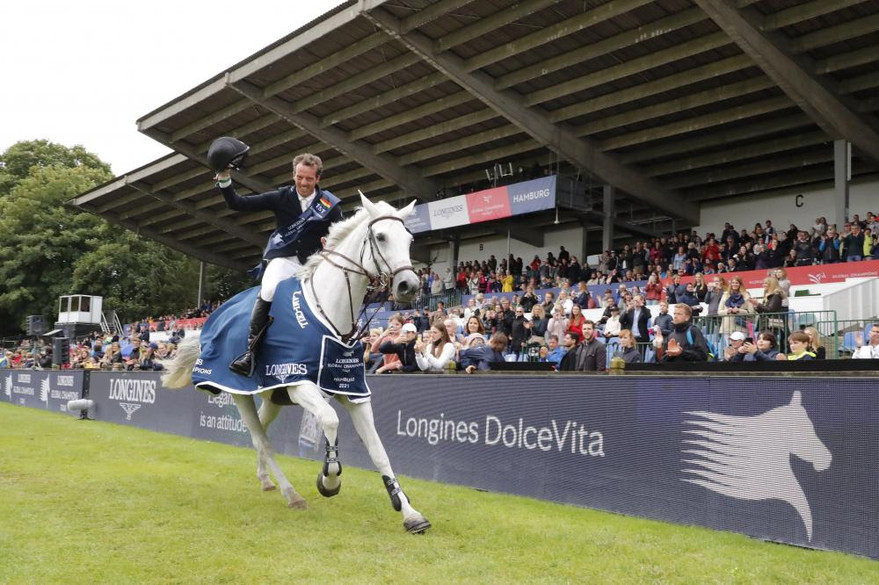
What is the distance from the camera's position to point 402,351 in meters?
10.0

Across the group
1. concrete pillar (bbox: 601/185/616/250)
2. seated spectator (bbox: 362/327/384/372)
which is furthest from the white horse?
concrete pillar (bbox: 601/185/616/250)

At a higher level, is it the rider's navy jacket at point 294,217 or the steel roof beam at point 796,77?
the steel roof beam at point 796,77

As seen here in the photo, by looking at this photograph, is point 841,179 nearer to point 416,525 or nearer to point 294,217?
point 294,217

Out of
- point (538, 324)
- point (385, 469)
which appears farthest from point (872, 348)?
point (385, 469)

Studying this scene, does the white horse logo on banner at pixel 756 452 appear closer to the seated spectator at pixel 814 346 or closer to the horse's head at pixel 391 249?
the horse's head at pixel 391 249

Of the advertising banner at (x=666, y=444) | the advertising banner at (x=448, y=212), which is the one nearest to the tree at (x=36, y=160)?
the advertising banner at (x=448, y=212)

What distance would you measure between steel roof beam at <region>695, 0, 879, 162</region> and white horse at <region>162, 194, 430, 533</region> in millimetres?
12710

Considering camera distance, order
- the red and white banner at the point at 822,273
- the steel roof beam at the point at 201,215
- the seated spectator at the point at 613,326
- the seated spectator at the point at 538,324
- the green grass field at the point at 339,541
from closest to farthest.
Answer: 1. the green grass field at the point at 339,541
2. the seated spectator at the point at 613,326
3. the seated spectator at the point at 538,324
4. the red and white banner at the point at 822,273
5. the steel roof beam at the point at 201,215

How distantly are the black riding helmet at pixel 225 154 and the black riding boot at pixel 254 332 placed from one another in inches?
45.7

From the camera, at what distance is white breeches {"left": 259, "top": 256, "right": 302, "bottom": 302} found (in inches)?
255

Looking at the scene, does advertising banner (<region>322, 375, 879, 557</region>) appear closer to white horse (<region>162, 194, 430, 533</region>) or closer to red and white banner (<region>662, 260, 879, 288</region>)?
white horse (<region>162, 194, 430, 533</region>)

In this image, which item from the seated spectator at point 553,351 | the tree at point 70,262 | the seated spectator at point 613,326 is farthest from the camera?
the tree at point 70,262

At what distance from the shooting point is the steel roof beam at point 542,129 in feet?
65.9

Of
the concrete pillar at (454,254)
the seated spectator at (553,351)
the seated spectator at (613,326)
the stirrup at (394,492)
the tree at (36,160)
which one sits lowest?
the stirrup at (394,492)
